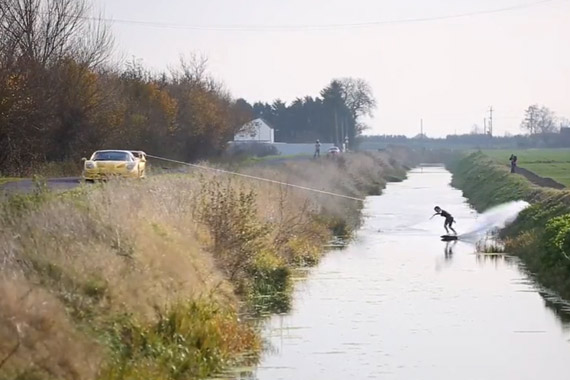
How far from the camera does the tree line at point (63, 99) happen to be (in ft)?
159

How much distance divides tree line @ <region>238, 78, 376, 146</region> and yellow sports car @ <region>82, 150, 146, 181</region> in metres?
120

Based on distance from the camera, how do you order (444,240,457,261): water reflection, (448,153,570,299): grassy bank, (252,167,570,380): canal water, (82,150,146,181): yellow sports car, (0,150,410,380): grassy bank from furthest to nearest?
(444,240,457,261): water reflection → (82,150,146,181): yellow sports car → (448,153,570,299): grassy bank → (252,167,570,380): canal water → (0,150,410,380): grassy bank

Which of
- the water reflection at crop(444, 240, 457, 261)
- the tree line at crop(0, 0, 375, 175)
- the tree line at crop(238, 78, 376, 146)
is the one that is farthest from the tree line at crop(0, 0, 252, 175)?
the tree line at crop(238, 78, 376, 146)

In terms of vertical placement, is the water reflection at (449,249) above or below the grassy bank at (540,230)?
below

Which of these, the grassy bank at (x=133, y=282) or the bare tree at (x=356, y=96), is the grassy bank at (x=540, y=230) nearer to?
the grassy bank at (x=133, y=282)

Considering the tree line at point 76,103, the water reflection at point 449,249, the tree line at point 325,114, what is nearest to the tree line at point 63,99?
the tree line at point 76,103

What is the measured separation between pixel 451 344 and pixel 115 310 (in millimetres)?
8007

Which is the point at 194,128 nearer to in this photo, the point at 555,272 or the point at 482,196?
the point at 482,196

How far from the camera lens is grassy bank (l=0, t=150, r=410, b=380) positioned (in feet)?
53.3

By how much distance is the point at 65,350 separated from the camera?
16.1 meters

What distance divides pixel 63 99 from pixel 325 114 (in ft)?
375

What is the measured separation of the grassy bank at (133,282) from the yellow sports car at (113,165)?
343 inches

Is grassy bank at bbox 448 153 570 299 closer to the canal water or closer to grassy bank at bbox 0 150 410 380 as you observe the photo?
the canal water

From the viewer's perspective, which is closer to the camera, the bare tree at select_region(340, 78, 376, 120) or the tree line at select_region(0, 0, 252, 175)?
the tree line at select_region(0, 0, 252, 175)
